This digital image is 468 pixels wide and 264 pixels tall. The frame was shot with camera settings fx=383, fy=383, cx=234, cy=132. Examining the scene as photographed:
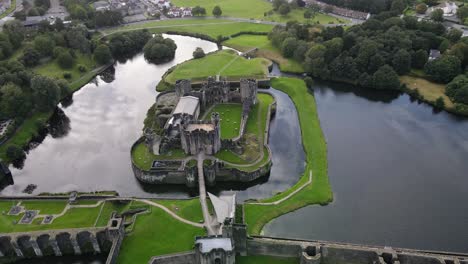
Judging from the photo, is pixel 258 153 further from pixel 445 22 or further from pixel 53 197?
pixel 445 22

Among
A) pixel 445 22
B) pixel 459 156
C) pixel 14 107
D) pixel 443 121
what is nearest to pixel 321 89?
pixel 443 121

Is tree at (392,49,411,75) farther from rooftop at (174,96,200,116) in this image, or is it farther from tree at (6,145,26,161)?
tree at (6,145,26,161)

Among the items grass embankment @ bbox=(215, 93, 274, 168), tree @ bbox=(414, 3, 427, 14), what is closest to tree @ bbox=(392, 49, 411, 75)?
grass embankment @ bbox=(215, 93, 274, 168)

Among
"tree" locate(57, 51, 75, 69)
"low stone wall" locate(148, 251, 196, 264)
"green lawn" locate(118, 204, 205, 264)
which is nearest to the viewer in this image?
"low stone wall" locate(148, 251, 196, 264)

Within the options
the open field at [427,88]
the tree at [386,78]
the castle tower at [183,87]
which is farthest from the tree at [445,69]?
the castle tower at [183,87]

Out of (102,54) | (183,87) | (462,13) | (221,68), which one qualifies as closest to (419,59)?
(462,13)
